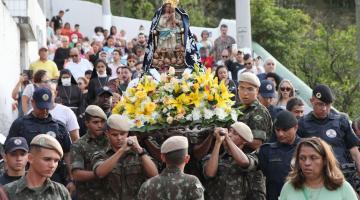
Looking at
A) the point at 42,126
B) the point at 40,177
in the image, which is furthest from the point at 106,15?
the point at 40,177

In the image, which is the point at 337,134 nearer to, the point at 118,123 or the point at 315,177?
the point at 118,123

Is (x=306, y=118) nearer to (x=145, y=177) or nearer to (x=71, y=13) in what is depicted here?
(x=145, y=177)

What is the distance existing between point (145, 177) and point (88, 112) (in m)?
1.22

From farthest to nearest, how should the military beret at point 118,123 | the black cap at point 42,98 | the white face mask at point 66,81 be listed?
the white face mask at point 66,81
the black cap at point 42,98
the military beret at point 118,123

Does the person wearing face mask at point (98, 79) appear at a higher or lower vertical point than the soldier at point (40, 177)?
higher

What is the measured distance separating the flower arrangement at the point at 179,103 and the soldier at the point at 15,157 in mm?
1656

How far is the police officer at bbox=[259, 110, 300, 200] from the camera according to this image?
11.5 meters

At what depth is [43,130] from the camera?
12539 mm

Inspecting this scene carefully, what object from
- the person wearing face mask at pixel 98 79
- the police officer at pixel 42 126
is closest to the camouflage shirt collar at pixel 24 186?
the police officer at pixel 42 126

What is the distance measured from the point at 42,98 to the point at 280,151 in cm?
287

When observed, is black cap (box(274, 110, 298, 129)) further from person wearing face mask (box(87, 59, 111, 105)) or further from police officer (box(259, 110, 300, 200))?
person wearing face mask (box(87, 59, 111, 105))

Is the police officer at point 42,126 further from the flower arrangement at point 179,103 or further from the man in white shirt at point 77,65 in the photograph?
the man in white shirt at point 77,65

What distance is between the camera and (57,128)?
12648mm

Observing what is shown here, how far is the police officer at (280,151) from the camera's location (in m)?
11.5
